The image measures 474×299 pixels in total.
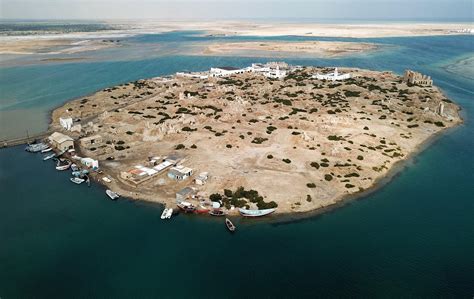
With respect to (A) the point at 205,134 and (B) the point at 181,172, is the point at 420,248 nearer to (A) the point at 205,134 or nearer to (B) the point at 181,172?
(B) the point at 181,172

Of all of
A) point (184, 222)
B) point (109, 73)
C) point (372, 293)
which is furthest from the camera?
point (109, 73)

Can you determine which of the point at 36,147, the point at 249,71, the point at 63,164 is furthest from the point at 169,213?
the point at 249,71

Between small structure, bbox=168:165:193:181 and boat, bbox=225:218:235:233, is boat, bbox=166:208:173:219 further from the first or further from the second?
small structure, bbox=168:165:193:181

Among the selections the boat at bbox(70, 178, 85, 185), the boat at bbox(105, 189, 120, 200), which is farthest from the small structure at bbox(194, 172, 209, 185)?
the boat at bbox(70, 178, 85, 185)

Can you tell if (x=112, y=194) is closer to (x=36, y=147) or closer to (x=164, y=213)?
(x=164, y=213)

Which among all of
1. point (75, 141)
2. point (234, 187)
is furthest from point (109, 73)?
point (234, 187)

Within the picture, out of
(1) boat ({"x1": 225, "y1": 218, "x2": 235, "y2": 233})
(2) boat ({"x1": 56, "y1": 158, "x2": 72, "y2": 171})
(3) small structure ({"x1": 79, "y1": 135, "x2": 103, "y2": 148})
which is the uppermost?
(3) small structure ({"x1": 79, "y1": 135, "x2": 103, "y2": 148})

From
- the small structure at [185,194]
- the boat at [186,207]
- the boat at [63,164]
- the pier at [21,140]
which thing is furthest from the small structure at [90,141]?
the boat at [186,207]
